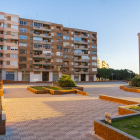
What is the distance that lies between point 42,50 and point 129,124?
49.6 metres

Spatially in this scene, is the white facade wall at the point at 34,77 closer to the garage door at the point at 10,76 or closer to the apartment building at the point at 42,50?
the apartment building at the point at 42,50

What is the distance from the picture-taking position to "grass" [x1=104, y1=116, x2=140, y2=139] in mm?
4992

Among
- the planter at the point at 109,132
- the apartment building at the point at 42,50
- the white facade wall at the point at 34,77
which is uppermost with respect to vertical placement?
the apartment building at the point at 42,50

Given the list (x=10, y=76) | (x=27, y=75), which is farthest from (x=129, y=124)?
(x=27, y=75)

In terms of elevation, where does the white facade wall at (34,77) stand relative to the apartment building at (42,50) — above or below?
below

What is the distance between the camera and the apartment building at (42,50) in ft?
157

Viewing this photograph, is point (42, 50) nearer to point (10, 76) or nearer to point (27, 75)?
point (27, 75)

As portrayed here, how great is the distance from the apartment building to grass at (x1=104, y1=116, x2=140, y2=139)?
123 feet

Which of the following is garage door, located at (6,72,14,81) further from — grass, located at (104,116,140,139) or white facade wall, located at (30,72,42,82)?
grass, located at (104,116,140,139)

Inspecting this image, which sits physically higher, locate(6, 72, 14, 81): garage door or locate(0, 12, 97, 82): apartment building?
locate(0, 12, 97, 82): apartment building

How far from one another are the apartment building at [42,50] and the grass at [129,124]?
3762cm

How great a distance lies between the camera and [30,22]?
168 feet

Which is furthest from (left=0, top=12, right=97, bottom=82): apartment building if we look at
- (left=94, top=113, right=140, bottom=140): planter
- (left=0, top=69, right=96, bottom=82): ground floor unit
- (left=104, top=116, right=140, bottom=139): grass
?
(left=94, top=113, right=140, bottom=140): planter

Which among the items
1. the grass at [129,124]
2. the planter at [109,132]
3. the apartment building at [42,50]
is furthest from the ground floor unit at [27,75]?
the grass at [129,124]
